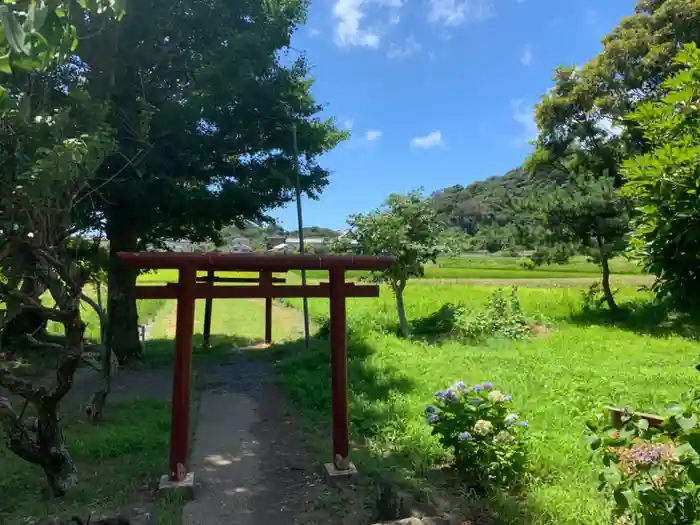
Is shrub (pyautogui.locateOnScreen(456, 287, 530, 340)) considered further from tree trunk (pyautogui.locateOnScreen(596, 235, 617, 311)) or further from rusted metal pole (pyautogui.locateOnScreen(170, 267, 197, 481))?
rusted metal pole (pyautogui.locateOnScreen(170, 267, 197, 481))

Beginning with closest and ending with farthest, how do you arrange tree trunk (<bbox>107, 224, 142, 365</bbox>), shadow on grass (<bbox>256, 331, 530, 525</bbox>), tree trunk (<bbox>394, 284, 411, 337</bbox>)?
1. shadow on grass (<bbox>256, 331, 530, 525</bbox>)
2. tree trunk (<bbox>107, 224, 142, 365</bbox>)
3. tree trunk (<bbox>394, 284, 411, 337</bbox>)

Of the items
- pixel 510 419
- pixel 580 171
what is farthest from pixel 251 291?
pixel 580 171

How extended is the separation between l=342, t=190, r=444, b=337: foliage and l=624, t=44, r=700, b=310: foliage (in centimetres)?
1025

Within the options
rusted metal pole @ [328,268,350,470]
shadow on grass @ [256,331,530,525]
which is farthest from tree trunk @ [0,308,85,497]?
shadow on grass @ [256,331,530,525]

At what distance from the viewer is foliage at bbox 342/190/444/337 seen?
1316 cm

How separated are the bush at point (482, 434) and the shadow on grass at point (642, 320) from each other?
9190mm

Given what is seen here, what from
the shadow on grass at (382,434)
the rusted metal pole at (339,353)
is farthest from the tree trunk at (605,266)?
the rusted metal pole at (339,353)

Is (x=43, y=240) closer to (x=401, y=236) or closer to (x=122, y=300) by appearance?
(x=122, y=300)

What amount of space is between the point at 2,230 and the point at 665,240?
16.7ft

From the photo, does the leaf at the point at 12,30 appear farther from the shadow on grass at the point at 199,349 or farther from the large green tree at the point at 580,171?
the large green tree at the point at 580,171

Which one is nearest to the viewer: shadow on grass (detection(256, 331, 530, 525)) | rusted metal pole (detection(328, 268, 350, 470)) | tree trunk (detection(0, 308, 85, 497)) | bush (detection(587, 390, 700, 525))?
bush (detection(587, 390, 700, 525))

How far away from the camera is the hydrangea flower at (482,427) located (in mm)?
4711

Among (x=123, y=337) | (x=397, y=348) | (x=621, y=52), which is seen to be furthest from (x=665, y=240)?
(x=621, y=52)

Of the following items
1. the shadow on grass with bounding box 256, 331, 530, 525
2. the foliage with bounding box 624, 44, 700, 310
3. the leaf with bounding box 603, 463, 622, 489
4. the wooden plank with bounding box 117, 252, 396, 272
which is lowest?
the shadow on grass with bounding box 256, 331, 530, 525
